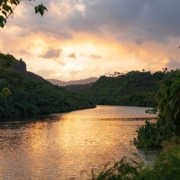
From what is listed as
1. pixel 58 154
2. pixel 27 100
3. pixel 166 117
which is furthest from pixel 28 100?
pixel 166 117

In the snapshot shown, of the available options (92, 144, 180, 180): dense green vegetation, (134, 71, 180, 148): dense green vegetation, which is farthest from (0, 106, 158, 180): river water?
(92, 144, 180, 180): dense green vegetation

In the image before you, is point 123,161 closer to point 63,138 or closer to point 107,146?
point 107,146

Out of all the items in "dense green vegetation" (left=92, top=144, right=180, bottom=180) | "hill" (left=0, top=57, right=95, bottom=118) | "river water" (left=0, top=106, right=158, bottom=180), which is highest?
"hill" (left=0, top=57, right=95, bottom=118)

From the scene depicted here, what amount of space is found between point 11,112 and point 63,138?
41627mm

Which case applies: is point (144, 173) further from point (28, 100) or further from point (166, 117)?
point (28, 100)

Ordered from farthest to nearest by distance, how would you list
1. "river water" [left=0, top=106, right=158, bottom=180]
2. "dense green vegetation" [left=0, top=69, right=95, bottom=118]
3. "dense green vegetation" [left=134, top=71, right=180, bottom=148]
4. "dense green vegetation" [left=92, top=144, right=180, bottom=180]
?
"dense green vegetation" [left=0, top=69, right=95, bottom=118] → "dense green vegetation" [left=134, top=71, right=180, bottom=148] → "river water" [left=0, top=106, right=158, bottom=180] → "dense green vegetation" [left=92, top=144, right=180, bottom=180]

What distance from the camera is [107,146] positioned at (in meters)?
34.2

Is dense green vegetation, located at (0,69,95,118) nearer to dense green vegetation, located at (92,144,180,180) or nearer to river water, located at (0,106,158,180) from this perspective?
river water, located at (0,106,158,180)

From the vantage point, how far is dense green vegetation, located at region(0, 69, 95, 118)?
264 feet

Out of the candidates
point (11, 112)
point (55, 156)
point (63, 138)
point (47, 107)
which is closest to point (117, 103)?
point (47, 107)

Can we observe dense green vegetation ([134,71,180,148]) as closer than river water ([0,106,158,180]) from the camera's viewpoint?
No

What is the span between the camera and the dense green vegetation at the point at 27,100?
80.5 meters

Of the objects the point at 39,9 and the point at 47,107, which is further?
the point at 47,107

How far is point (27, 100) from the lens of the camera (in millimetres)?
92125
